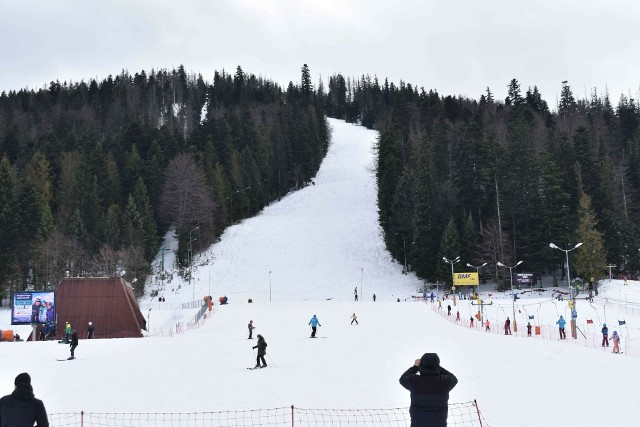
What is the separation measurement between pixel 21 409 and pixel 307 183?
350 feet

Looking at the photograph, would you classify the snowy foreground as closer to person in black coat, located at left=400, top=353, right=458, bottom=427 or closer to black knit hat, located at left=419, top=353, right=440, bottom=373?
person in black coat, located at left=400, top=353, right=458, bottom=427

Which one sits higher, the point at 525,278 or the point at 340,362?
the point at 525,278

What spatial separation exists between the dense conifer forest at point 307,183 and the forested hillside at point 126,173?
0.82 feet

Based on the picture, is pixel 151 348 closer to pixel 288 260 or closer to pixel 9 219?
pixel 9 219

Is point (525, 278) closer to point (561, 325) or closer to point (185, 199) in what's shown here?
point (561, 325)

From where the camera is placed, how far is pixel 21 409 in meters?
6.43

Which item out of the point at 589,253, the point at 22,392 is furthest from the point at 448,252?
the point at 22,392

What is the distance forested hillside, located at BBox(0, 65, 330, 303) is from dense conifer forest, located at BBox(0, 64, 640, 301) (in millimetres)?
249

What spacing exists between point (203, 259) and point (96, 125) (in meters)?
63.8

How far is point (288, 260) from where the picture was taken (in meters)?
75.0

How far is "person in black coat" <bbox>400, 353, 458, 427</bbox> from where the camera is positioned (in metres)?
6.35

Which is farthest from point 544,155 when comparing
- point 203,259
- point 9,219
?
point 9,219

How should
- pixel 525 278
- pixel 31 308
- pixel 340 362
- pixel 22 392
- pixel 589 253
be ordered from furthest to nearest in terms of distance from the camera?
1. pixel 525 278
2. pixel 589 253
3. pixel 31 308
4. pixel 340 362
5. pixel 22 392

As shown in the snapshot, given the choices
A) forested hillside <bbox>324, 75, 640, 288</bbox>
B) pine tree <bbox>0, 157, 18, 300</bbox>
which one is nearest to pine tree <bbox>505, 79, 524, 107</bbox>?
forested hillside <bbox>324, 75, 640, 288</bbox>
